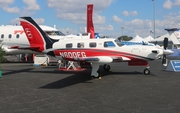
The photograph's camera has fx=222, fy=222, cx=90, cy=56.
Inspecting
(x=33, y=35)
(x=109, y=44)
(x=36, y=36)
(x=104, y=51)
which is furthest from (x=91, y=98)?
(x=33, y=35)

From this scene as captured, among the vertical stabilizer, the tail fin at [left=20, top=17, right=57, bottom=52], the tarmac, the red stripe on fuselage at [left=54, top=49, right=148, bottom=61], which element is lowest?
the tarmac

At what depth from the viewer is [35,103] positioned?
812 centimetres

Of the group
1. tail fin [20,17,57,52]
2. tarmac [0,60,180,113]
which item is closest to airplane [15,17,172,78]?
tail fin [20,17,57,52]

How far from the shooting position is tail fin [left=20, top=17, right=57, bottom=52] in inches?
667

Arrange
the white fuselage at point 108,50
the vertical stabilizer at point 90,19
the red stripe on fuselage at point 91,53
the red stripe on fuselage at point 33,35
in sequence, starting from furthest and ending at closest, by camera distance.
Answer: the vertical stabilizer at point 90,19, the red stripe on fuselage at point 33,35, the red stripe on fuselage at point 91,53, the white fuselage at point 108,50

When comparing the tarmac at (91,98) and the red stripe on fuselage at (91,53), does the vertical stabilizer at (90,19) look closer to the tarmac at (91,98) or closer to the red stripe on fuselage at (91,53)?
the red stripe on fuselage at (91,53)

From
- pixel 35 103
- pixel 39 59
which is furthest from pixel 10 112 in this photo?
pixel 39 59

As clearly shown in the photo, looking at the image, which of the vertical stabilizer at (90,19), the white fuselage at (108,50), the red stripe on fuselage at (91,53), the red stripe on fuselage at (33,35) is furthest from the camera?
the vertical stabilizer at (90,19)

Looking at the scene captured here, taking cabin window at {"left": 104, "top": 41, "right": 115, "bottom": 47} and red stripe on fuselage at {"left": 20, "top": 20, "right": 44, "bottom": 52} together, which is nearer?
cabin window at {"left": 104, "top": 41, "right": 115, "bottom": 47}

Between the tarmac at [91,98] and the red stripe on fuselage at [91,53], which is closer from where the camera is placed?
the tarmac at [91,98]

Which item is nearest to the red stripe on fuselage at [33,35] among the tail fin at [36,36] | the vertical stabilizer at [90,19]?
the tail fin at [36,36]

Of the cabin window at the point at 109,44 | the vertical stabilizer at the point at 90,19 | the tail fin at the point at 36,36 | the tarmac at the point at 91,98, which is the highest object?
the vertical stabilizer at the point at 90,19

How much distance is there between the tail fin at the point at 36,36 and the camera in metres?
17.0

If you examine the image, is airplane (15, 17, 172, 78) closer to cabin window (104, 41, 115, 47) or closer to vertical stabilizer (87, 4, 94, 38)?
cabin window (104, 41, 115, 47)
